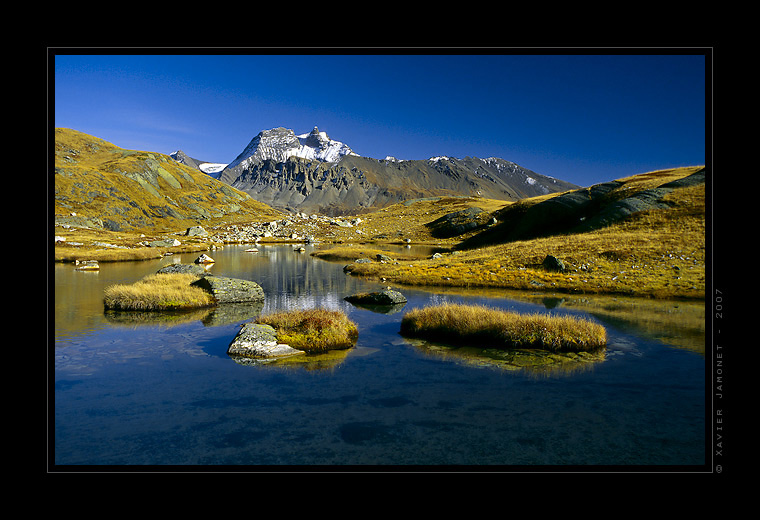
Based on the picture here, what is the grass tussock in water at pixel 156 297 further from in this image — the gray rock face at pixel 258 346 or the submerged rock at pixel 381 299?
the gray rock face at pixel 258 346

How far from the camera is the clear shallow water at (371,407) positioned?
11758 millimetres

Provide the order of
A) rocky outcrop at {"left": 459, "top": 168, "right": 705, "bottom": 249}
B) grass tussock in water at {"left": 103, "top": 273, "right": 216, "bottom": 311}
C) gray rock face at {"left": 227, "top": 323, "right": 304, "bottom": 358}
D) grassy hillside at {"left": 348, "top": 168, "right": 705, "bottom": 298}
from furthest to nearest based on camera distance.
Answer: rocky outcrop at {"left": 459, "top": 168, "right": 705, "bottom": 249}
grassy hillside at {"left": 348, "top": 168, "right": 705, "bottom": 298}
grass tussock in water at {"left": 103, "top": 273, "right": 216, "bottom": 311}
gray rock face at {"left": 227, "top": 323, "right": 304, "bottom": 358}

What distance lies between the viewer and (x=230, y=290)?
120 feet

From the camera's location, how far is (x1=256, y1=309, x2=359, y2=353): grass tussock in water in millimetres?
22672

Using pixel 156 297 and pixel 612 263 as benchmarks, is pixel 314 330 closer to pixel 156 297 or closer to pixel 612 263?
pixel 156 297

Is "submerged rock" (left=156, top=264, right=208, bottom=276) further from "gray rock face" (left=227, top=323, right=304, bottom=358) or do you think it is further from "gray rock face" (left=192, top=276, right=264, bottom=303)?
"gray rock face" (left=227, top=323, right=304, bottom=358)

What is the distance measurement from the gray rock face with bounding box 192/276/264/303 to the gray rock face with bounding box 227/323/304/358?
14474 mm

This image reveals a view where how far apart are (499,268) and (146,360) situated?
44.0 metres

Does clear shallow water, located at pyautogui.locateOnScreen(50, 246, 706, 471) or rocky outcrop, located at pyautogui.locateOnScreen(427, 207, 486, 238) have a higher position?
rocky outcrop, located at pyautogui.locateOnScreen(427, 207, 486, 238)

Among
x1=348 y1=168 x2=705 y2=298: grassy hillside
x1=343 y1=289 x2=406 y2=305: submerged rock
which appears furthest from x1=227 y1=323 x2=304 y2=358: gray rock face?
x1=348 y1=168 x2=705 y2=298: grassy hillside

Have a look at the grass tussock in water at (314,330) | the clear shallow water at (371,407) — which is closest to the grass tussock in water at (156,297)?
the clear shallow water at (371,407)

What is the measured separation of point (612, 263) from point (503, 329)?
3275 cm
